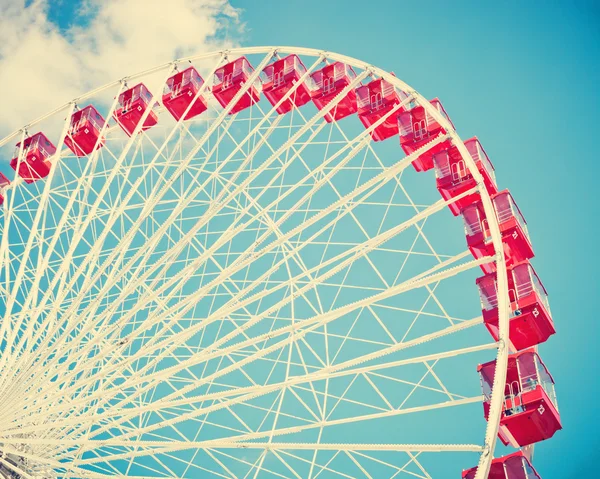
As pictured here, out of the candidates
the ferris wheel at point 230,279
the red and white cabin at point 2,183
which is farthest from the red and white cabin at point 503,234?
the red and white cabin at point 2,183

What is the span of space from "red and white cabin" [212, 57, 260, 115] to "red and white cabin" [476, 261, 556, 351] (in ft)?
28.2

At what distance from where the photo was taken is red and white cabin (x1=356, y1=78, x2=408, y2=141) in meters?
19.8

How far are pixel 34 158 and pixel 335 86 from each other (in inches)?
343

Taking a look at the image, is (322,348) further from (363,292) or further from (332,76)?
(332,76)

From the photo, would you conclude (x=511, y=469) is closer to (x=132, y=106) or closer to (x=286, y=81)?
(x=286, y=81)

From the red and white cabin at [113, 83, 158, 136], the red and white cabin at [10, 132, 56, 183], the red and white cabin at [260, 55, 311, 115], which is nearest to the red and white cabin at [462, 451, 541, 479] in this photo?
the red and white cabin at [260, 55, 311, 115]

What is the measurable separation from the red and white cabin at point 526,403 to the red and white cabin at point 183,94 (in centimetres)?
1087

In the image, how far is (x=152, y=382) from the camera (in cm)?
1541

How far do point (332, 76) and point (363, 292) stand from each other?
30.2m

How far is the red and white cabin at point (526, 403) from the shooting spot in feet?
47.5

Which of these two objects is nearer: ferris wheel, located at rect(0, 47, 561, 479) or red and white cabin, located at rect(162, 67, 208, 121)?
ferris wheel, located at rect(0, 47, 561, 479)

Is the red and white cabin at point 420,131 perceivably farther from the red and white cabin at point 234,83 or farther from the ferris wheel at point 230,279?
the red and white cabin at point 234,83

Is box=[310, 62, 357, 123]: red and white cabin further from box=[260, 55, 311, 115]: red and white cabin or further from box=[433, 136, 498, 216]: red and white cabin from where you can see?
box=[433, 136, 498, 216]: red and white cabin

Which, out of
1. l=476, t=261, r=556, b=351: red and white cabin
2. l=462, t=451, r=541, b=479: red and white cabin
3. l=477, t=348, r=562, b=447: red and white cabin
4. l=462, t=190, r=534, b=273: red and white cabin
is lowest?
l=462, t=451, r=541, b=479: red and white cabin
